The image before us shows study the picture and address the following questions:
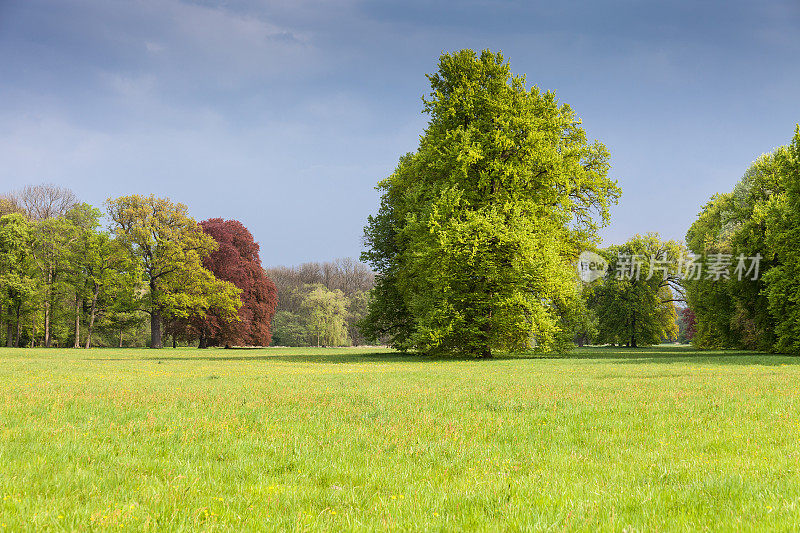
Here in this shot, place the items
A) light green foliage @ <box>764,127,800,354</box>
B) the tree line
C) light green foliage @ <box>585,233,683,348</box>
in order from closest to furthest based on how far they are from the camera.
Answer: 1. the tree line
2. light green foliage @ <box>764,127,800,354</box>
3. light green foliage @ <box>585,233,683,348</box>

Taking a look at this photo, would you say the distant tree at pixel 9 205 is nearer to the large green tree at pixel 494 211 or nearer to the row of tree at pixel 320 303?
the row of tree at pixel 320 303

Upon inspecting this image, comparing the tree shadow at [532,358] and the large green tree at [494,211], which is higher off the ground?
the large green tree at [494,211]

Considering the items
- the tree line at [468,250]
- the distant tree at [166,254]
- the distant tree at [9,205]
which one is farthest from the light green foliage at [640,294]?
the distant tree at [9,205]

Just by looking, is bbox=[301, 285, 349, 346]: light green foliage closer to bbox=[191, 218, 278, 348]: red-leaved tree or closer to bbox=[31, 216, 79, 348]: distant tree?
bbox=[191, 218, 278, 348]: red-leaved tree

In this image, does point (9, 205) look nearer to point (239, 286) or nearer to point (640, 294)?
point (239, 286)

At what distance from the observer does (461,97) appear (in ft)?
107

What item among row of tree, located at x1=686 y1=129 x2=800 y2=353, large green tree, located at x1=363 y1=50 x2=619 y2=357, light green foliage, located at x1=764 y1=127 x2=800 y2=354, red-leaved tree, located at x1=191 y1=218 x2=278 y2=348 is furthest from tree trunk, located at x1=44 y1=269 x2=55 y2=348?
light green foliage, located at x1=764 y1=127 x2=800 y2=354

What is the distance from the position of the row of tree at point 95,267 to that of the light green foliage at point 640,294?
156ft

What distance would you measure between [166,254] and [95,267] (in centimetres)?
825

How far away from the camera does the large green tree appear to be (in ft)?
95.3

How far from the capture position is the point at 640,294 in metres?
64.8

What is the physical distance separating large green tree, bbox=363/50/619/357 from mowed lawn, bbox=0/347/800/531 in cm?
1748

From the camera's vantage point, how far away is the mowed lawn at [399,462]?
4.40 metres

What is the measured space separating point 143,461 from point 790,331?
135 ft
